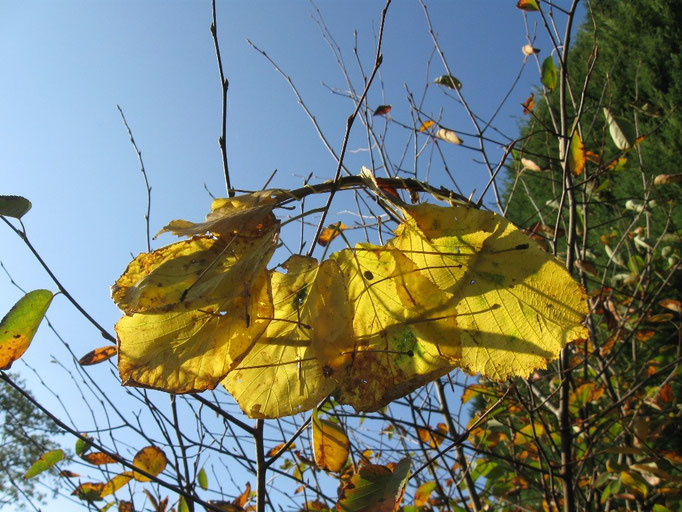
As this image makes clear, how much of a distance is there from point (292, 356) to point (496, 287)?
232mm

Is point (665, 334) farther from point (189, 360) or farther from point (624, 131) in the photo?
point (189, 360)

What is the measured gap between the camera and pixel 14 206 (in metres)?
0.73

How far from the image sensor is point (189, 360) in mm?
485

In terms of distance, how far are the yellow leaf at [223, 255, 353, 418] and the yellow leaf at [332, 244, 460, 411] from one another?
0.03m

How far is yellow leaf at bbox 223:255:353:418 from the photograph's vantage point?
0.51m

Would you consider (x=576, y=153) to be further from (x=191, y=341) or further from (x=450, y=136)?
(x=191, y=341)

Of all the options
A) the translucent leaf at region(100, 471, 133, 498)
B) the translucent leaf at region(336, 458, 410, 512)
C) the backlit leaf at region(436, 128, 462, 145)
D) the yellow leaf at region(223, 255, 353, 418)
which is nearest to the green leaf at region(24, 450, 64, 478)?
the translucent leaf at region(100, 471, 133, 498)

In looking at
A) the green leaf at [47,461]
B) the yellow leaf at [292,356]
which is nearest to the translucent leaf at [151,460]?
the green leaf at [47,461]

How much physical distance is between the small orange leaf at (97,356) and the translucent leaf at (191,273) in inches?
36.1

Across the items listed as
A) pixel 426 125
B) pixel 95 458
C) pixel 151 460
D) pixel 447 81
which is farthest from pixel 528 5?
pixel 95 458

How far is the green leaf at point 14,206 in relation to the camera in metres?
0.73

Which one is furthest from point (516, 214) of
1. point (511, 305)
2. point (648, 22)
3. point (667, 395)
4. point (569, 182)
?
point (511, 305)

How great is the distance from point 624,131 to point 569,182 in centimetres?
26

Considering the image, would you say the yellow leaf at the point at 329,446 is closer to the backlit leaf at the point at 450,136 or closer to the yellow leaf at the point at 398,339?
the yellow leaf at the point at 398,339
